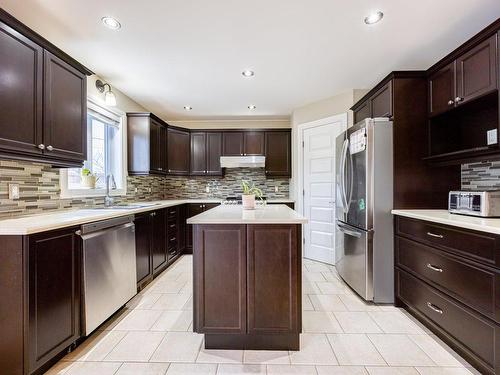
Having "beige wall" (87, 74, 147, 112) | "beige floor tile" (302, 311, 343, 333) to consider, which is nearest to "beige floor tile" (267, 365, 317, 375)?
"beige floor tile" (302, 311, 343, 333)

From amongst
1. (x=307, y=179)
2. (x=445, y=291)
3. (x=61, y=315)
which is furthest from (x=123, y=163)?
(x=445, y=291)

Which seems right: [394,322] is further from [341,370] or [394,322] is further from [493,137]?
[493,137]

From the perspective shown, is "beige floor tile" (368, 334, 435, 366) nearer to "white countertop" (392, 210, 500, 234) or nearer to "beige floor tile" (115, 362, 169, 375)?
"white countertop" (392, 210, 500, 234)

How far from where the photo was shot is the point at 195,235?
180 cm

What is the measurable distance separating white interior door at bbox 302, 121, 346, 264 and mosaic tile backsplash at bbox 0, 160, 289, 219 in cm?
98

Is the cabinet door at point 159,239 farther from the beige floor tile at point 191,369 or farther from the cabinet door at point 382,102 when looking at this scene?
the cabinet door at point 382,102

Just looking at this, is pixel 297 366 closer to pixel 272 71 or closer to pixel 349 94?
pixel 272 71

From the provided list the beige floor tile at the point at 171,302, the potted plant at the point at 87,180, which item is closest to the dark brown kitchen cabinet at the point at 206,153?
the potted plant at the point at 87,180

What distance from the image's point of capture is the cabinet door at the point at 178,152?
451 cm

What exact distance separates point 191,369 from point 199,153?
367cm

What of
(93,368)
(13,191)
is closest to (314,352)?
(93,368)

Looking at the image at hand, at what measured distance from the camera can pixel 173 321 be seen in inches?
86.4

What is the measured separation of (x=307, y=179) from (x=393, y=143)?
5.63 feet

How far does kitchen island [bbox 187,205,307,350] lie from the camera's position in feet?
5.76
